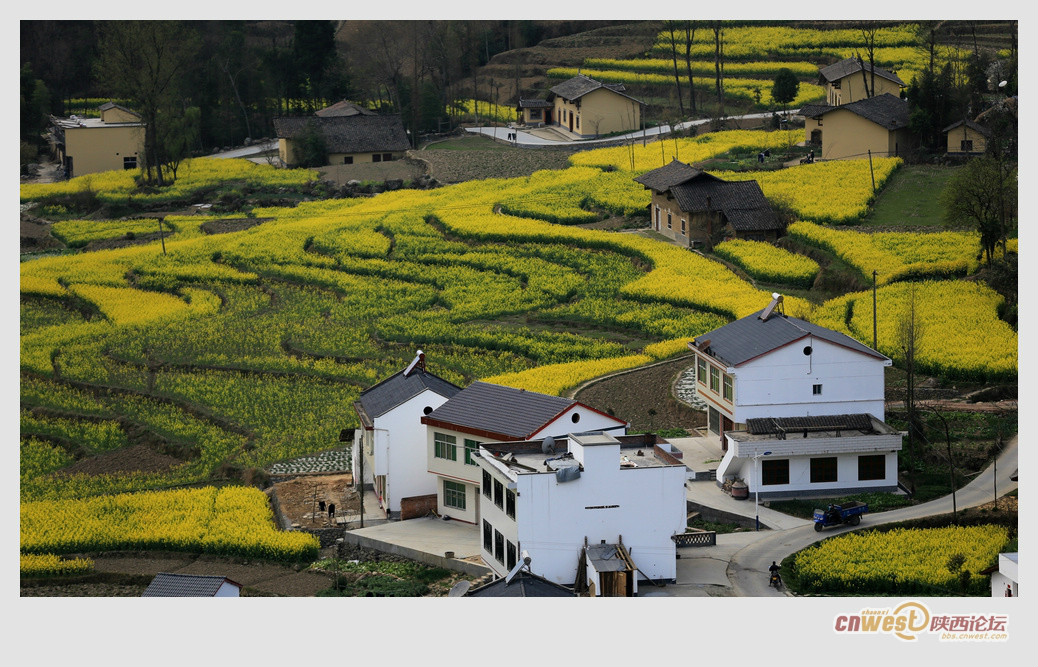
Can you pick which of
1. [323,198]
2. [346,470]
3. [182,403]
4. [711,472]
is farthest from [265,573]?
[323,198]

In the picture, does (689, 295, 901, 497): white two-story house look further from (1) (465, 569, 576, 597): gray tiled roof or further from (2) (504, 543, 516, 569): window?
(1) (465, 569, 576, 597): gray tiled roof

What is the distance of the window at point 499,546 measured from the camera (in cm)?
2872

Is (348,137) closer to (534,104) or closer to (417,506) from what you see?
(534,104)

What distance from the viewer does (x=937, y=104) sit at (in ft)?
204

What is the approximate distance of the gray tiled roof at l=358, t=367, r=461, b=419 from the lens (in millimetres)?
33688

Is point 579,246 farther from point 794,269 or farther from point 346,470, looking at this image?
point 346,470

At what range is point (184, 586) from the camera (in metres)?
26.4

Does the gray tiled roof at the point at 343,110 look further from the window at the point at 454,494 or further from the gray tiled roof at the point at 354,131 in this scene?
the window at the point at 454,494

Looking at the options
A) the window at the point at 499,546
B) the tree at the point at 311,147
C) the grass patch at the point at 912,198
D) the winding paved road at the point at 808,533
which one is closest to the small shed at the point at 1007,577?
the winding paved road at the point at 808,533

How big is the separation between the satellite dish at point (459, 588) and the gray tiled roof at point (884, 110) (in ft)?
134

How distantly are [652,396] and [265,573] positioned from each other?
13.7 m

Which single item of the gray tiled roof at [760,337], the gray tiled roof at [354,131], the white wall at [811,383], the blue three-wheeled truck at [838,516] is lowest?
the blue three-wheeled truck at [838,516]

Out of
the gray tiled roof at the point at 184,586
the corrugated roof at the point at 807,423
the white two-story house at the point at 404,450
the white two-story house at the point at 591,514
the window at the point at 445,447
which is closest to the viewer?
the gray tiled roof at the point at 184,586

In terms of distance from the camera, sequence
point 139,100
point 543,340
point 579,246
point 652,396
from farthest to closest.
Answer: point 139,100 → point 579,246 → point 543,340 → point 652,396
